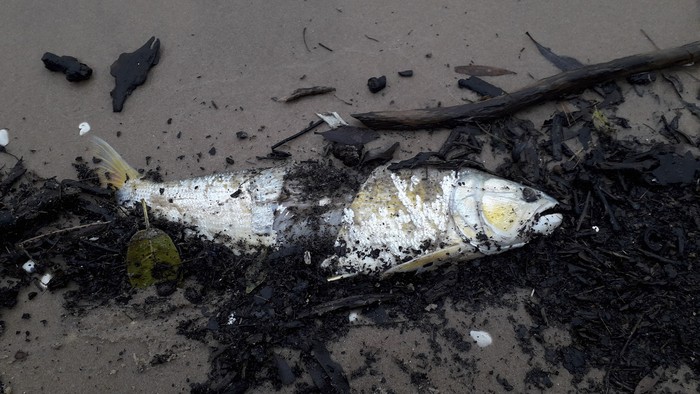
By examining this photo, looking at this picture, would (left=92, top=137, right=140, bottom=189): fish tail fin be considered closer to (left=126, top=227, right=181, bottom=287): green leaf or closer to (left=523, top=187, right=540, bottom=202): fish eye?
(left=126, top=227, right=181, bottom=287): green leaf

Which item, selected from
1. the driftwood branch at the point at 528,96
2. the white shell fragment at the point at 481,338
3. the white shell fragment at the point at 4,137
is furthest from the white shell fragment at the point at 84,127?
the white shell fragment at the point at 481,338

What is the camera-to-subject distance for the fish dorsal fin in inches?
138

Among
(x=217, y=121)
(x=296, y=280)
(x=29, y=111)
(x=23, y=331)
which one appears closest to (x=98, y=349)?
(x=23, y=331)

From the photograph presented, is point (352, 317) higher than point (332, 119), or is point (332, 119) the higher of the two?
point (332, 119)

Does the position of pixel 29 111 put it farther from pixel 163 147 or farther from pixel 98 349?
pixel 98 349

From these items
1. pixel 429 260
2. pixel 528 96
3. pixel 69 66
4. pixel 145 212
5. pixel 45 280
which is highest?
pixel 528 96

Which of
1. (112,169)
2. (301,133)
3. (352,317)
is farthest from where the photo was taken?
(301,133)

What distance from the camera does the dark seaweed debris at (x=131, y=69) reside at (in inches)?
170

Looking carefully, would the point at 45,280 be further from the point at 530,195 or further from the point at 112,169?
the point at 530,195

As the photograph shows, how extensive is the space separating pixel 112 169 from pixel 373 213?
6.58 ft

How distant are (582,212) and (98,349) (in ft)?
11.0

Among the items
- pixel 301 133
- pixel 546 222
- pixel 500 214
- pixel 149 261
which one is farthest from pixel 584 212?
pixel 149 261

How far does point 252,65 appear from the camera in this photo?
4422mm

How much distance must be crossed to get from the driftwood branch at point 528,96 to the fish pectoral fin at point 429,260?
105cm
